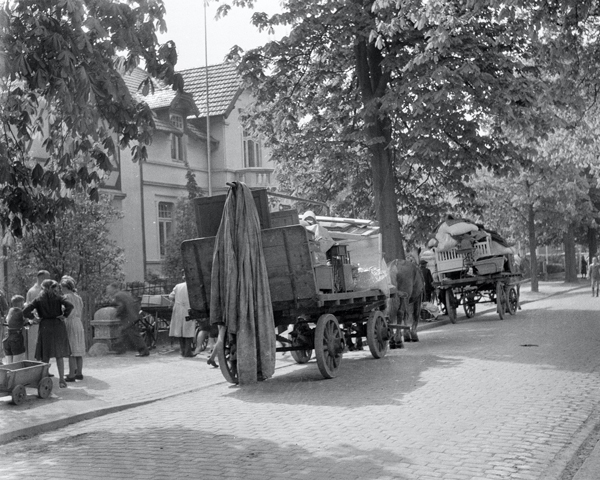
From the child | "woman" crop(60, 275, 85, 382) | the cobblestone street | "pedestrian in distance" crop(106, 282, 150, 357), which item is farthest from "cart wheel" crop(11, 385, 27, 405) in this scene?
"pedestrian in distance" crop(106, 282, 150, 357)

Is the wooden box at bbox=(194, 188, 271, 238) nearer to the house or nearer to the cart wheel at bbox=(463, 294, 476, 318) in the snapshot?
the cart wheel at bbox=(463, 294, 476, 318)

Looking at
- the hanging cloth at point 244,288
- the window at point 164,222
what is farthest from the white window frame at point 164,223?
the hanging cloth at point 244,288

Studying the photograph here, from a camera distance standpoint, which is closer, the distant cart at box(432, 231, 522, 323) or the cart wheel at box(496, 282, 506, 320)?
the distant cart at box(432, 231, 522, 323)

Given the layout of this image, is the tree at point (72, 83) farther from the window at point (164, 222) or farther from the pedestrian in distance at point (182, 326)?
the window at point (164, 222)

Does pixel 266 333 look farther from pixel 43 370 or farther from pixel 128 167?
pixel 128 167

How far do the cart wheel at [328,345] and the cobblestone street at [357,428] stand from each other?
0.24 meters

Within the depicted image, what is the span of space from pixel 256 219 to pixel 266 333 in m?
1.57

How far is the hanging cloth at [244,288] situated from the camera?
12031mm

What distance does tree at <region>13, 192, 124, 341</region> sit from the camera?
1938cm

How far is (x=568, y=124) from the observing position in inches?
890

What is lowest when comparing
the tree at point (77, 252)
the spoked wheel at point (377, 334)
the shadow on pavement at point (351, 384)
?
the shadow on pavement at point (351, 384)

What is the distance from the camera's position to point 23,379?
451 inches

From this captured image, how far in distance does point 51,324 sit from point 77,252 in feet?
21.1

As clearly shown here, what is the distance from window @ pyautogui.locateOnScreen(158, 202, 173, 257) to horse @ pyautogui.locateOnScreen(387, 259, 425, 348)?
1303 cm
